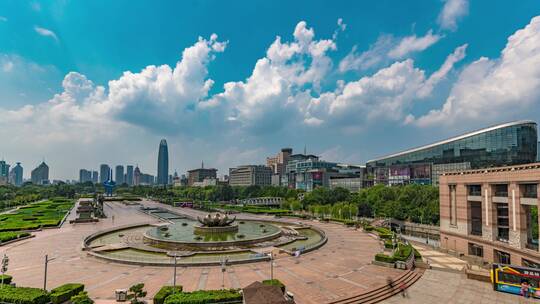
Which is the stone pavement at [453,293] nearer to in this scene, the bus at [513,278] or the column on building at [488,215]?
→ the bus at [513,278]

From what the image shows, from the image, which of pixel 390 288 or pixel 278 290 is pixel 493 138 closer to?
pixel 390 288

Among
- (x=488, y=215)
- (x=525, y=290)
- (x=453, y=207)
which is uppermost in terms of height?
(x=453, y=207)

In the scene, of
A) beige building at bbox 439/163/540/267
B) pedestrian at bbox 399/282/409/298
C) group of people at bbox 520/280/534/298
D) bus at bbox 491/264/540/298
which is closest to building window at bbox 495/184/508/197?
beige building at bbox 439/163/540/267

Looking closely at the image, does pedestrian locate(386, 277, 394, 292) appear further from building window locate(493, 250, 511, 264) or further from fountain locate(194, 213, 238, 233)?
fountain locate(194, 213, 238, 233)

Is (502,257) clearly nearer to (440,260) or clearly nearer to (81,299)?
(440,260)

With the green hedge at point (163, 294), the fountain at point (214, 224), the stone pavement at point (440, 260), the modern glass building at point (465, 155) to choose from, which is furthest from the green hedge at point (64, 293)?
the modern glass building at point (465, 155)

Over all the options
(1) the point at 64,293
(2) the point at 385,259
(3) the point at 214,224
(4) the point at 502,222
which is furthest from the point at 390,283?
(3) the point at 214,224

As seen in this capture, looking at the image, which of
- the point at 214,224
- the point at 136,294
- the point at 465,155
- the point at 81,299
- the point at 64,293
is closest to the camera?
the point at 81,299
